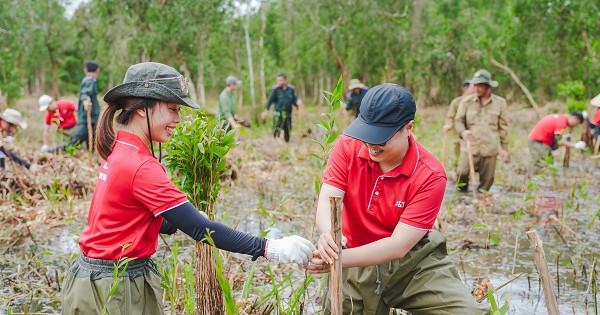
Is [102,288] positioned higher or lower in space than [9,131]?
lower

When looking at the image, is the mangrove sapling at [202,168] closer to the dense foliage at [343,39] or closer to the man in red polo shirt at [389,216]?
the man in red polo shirt at [389,216]

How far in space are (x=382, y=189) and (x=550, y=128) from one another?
728 cm

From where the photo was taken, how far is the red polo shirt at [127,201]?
90.7 inches

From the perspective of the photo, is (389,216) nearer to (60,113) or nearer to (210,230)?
(210,230)

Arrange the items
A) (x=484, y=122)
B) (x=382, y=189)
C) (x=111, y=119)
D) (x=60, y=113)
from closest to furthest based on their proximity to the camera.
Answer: (x=111, y=119) → (x=382, y=189) → (x=484, y=122) → (x=60, y=113)

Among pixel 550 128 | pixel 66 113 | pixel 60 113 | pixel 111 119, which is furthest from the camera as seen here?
pixel 66 113

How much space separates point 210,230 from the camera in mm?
2439

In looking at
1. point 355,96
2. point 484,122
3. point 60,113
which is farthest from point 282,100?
point 484,122

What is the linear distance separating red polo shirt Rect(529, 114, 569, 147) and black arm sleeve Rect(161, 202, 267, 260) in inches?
304

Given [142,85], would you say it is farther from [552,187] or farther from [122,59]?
[122,59]

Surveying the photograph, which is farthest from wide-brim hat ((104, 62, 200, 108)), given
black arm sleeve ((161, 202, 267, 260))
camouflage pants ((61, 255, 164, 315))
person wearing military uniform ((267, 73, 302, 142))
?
person wearing military uniform ((267, 73, 302, 142))

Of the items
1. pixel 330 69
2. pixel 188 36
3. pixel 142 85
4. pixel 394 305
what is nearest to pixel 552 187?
pixel 394 305

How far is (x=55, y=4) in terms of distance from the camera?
3030 centimetres

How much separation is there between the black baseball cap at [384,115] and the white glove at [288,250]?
54 cm
